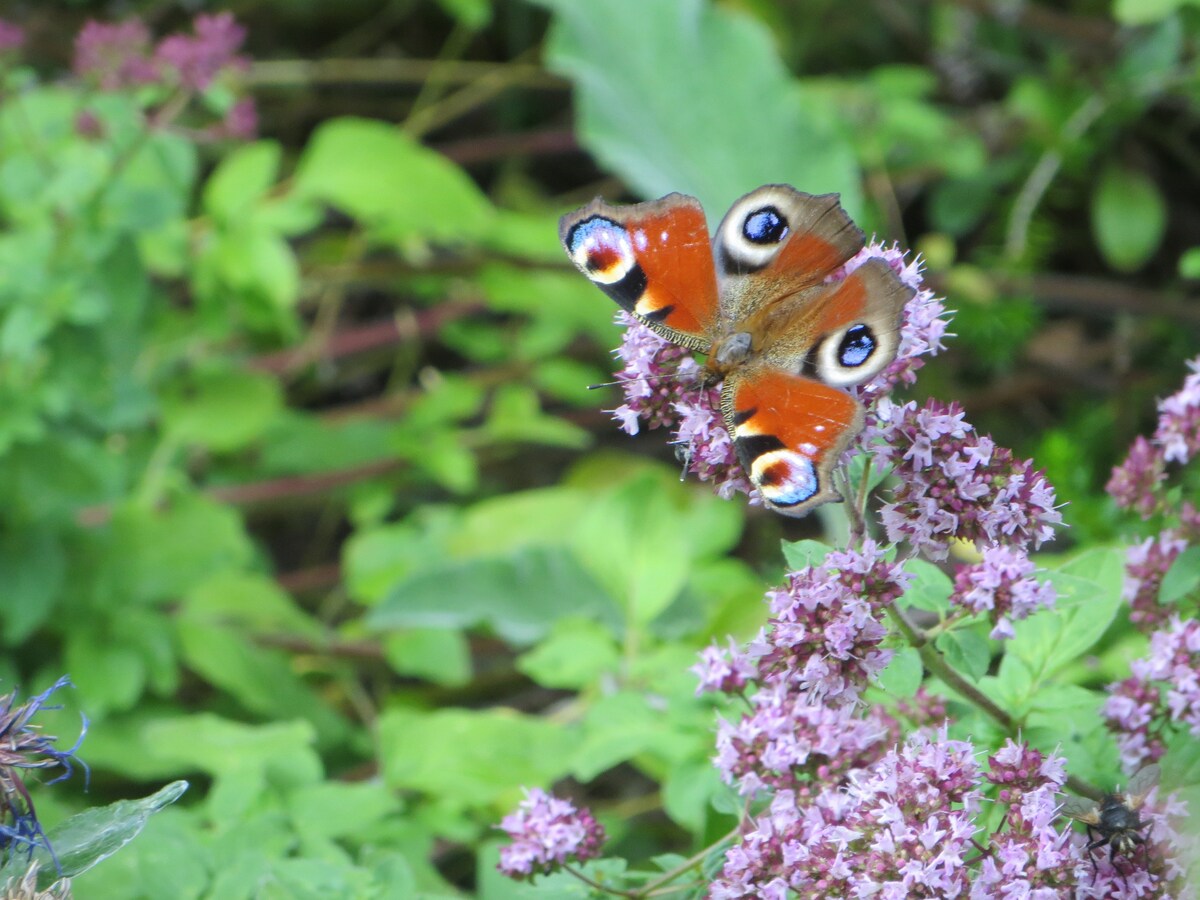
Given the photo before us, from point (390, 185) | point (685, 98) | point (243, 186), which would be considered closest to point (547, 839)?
point (243, 186)

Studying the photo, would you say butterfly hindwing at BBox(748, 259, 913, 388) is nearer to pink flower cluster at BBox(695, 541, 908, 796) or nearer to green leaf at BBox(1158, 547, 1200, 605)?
pink flower cluster at BBox(695, 541, 908, 796)

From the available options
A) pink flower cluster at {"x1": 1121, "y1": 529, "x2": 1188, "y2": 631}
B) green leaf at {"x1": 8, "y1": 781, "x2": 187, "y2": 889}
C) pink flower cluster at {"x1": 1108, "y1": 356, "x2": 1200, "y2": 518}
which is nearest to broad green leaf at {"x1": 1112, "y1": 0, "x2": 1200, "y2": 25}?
pink flower cluster at {"x1": 1108, "y1": 356, "x2": 1200, "y2": 518}

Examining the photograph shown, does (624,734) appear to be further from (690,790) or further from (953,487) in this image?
(953,487)

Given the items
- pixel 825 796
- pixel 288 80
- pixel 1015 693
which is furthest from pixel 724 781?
pixel 288 80

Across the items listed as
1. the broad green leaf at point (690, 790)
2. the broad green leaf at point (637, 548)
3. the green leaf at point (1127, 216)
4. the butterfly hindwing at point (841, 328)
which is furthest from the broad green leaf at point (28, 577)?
the green leaf at point (1127, 216)

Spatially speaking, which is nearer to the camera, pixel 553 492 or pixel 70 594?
pixel 70 594

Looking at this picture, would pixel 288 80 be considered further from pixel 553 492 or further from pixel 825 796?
pixel 825 796
